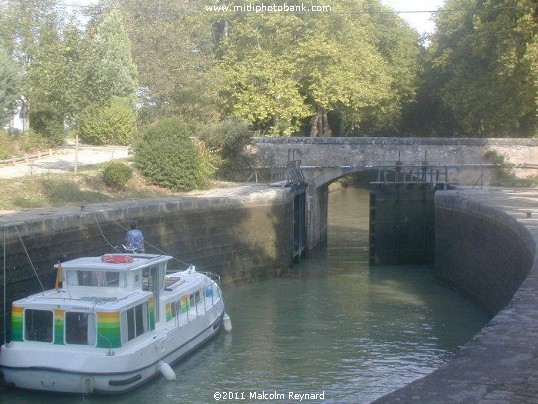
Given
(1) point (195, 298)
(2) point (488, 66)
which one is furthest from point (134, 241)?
(2) point (488, 66)

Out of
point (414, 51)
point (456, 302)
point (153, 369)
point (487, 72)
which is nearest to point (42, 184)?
point (153, 369)

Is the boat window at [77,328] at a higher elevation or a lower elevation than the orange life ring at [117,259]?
lower

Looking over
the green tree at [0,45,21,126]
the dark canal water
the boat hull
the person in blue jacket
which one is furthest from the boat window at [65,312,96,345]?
the green tree at [0,45,21,126]

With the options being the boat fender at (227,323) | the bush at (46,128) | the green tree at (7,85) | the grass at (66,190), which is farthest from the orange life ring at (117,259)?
the green tree at (7,85)

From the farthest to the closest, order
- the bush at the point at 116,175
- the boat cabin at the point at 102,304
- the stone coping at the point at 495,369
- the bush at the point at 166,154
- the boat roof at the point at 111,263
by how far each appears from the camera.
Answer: the bush at the point at 166,154 < the bush at the point at 116,175 < the boat roof at the point at 111,263 < the boat cabin at the point at 102,304 < the stone coping at the point at 495,369

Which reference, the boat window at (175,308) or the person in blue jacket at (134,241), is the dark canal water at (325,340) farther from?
the person in blue jacket at (134,241)

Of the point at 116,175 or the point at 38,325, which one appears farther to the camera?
the point at 116,175

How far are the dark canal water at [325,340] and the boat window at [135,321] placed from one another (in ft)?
3.14

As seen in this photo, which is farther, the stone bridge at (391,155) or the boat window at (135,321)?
the stone bridge at (391,155)

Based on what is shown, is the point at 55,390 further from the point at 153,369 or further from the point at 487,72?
the point at 487,72

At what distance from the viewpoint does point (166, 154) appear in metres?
27.4

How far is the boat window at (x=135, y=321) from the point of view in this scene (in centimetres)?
1419

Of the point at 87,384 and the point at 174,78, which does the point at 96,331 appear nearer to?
the point at 87,384

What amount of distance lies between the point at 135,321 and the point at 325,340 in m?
5.42
